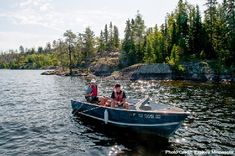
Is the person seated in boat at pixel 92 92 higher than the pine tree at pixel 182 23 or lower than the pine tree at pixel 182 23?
lower

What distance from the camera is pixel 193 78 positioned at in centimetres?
6562

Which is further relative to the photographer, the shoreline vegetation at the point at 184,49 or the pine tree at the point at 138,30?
the pine tree at the point at 138,30

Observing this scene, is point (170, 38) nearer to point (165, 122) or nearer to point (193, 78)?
point (193, 78)

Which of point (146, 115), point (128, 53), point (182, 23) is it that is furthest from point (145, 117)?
point (128, 53)

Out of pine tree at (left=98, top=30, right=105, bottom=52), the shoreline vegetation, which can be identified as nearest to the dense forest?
the shoreline vegetation

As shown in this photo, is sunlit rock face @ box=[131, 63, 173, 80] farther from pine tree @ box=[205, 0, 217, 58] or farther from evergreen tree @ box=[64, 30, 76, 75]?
evergreen tree @ box=[64, 30, 76, 75]

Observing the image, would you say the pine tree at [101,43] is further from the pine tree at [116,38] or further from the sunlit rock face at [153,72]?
the sunlit rock face at [153,72]

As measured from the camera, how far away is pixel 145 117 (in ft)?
59.1

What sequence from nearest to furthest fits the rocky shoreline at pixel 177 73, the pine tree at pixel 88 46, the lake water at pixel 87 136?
1. the lake water at pixel 87 136
2. the rocky shoreline at pixel 177 73
3. the pine tree at pixel 88 46

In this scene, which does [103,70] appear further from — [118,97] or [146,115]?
[146,115]

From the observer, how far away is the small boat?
55.9ft

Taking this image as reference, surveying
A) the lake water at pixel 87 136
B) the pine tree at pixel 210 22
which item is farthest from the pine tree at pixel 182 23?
the lake water at pixel 87 136

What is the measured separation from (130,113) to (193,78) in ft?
162

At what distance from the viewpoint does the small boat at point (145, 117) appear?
17.0 m
